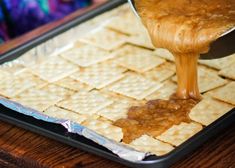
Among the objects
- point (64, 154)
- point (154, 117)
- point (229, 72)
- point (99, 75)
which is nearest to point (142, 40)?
point (99, 75)

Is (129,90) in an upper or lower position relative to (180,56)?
lower

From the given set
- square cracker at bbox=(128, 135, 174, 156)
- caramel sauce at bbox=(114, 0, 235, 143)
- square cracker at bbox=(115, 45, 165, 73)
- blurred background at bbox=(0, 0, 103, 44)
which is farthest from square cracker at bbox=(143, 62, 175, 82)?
blurred background at bbox=(0, 0, 103, 44)

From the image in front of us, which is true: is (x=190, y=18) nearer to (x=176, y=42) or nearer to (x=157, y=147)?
(x=176, y=42)

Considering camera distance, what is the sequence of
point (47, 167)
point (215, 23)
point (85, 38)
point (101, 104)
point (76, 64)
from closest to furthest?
point (47, 167), point (215, 23), point (101, 104), point (76, 64), point (85, 38)

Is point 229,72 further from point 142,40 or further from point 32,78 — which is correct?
point 32,78

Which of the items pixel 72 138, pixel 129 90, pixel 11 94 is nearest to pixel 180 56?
pixel 129 90

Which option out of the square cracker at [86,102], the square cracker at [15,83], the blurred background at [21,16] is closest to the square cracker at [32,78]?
the square cracker at [15,83]
